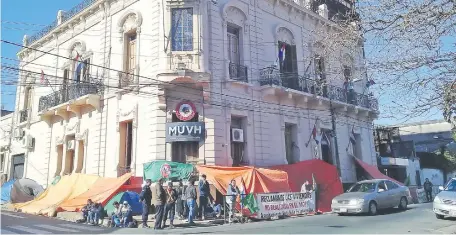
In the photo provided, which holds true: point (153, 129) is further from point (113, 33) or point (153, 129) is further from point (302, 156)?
point (302, 156)

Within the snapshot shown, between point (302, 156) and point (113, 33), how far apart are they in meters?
12.0

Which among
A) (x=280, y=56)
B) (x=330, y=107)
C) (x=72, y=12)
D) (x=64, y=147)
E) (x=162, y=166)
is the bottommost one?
(x=162, y=166)

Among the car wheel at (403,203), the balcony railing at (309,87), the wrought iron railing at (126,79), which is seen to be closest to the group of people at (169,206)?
the wrought iron railing at (126,79)

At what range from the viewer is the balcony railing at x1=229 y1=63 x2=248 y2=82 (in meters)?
18.1

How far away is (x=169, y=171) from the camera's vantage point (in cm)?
1545

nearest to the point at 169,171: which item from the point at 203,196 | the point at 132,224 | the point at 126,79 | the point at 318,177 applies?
the point at 203,196

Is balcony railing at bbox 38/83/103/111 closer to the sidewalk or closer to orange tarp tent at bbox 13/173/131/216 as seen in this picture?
orange tarp tent at bbox 13/173/131/216

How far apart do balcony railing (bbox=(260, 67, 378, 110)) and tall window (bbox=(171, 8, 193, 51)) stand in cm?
438

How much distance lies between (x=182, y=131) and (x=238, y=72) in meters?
4.34

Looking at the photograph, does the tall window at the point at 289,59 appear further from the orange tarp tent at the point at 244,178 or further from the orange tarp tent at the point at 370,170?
the orange tarp tent at the point at 244,178

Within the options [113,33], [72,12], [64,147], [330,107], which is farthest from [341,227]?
[72,12]

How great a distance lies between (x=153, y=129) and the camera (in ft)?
53.9

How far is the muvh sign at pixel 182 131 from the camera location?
1610 centimetres

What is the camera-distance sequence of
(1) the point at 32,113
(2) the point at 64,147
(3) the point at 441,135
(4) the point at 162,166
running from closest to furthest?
1. (4) the point at 162,166
2. (2) the point at 64,147
3. (1) the point at 32,113
4. (3) the point at 441,135
